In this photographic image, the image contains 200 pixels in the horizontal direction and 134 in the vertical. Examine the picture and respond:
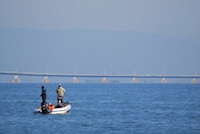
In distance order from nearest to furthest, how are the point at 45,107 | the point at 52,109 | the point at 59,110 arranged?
1. the point at 45,107
2. the point at 52,109
3. the point at 59,110

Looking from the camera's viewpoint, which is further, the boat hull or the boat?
the boat hull

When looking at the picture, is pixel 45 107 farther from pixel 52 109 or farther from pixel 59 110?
pixel 59 110

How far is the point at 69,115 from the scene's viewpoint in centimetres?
3541

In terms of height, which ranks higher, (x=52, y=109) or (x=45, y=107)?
(x=45, y=107)

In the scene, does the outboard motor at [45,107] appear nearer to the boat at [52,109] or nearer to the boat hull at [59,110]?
the boat at [52,109]

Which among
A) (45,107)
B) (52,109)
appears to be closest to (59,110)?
(52,109)

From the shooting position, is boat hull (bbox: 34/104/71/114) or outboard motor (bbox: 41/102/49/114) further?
boat hull (bbox: 34/104/71/114)

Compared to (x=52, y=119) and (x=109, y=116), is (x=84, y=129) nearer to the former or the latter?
(x=52, y=119)

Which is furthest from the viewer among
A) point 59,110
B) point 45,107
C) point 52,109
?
point 59,110

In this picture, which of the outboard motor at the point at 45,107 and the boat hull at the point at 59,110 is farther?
the boat hull at the point at 59,110

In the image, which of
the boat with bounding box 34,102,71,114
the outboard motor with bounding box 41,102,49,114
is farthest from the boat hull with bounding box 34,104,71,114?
the outboard motor with bounding box 41,102,49,114

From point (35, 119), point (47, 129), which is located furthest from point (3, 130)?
point (35, 119)

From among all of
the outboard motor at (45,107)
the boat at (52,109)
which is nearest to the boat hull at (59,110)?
the boat at (52,109)

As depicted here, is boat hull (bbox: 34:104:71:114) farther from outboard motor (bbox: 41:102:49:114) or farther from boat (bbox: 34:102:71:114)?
outboard motor (bbox: 41:102:49:114)
